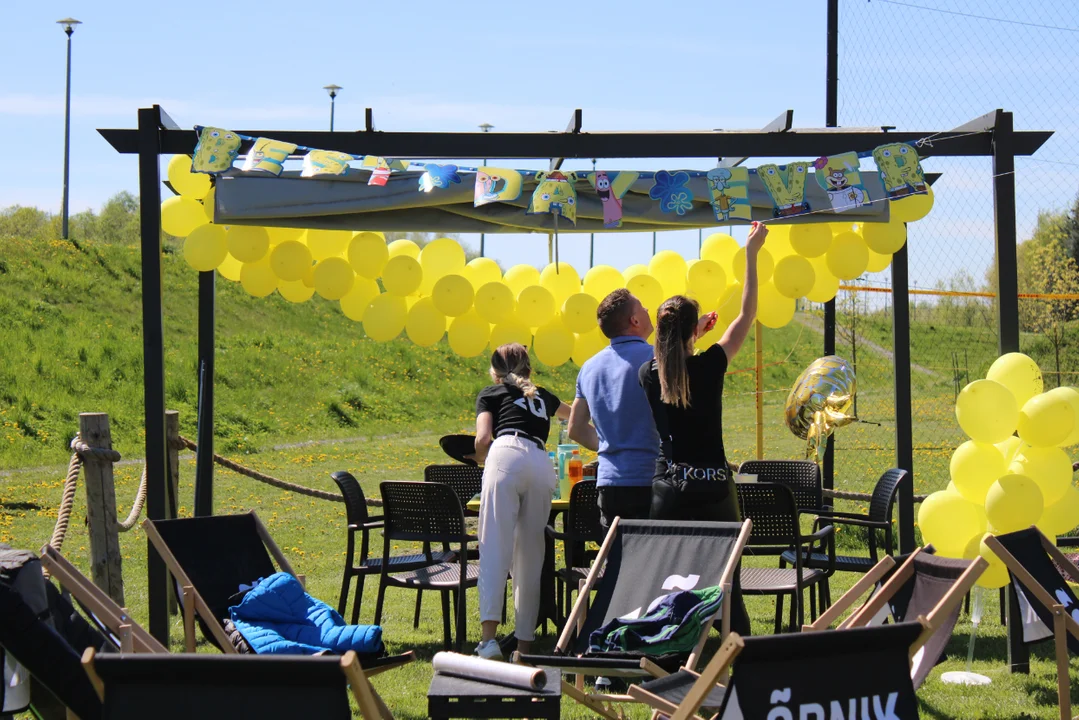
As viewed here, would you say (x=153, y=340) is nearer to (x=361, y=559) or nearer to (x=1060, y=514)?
(x=361, y=559)

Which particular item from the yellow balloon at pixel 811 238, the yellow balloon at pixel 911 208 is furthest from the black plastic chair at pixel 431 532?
the yellow balloon at pixel 911 208

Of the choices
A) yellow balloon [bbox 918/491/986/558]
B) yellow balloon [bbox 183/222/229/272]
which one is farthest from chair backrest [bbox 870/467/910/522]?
yellow balloon [bbox 183/222/229/272]

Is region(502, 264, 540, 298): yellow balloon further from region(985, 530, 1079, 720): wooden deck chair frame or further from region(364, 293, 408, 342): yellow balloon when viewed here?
region(985, 530, 1079, 720): wooden deck chair frame

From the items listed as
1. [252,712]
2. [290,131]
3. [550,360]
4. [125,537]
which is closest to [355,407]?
[125,537]

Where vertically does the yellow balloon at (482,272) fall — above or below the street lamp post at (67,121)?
below

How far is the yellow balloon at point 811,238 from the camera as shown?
249 inches

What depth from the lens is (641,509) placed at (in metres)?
4.73

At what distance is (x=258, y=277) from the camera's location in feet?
21.3

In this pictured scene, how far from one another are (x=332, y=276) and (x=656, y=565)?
9.68 feet

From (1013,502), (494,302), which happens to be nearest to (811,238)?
(494,302)

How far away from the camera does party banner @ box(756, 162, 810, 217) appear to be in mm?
5637

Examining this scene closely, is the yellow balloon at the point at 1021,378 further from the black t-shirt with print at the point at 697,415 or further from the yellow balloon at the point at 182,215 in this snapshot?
the yellow balloon at the point at 182,215

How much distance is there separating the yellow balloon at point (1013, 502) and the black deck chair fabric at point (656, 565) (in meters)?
1.30

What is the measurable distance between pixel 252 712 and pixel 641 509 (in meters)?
2.45
